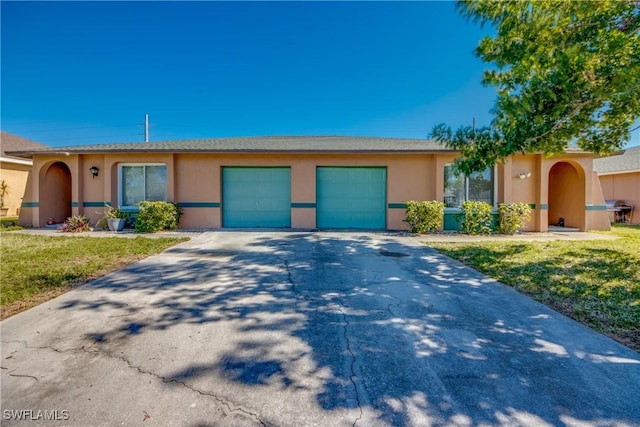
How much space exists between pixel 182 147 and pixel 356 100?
10119mm

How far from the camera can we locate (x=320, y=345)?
261 cm

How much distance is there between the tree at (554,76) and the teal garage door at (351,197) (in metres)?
4.23

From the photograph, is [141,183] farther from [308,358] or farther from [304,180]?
[308,358]

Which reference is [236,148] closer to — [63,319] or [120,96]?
[63,319]

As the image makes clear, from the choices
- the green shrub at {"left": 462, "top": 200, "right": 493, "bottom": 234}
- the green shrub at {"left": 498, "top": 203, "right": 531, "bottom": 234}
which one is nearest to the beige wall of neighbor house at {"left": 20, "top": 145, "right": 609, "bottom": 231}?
the green shrub at {"left": 498, "top": 203, "right": 531, "bottom": 234}

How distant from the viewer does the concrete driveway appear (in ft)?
5.98

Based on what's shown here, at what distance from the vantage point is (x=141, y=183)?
34.2ft

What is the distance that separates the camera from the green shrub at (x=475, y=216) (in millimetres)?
9172

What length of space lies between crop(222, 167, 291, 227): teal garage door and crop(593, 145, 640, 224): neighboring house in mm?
15431

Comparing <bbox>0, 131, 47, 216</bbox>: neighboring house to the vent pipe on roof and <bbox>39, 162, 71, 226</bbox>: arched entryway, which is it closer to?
<bbox>39, 162, 71, 226</bbox>: arched entryway

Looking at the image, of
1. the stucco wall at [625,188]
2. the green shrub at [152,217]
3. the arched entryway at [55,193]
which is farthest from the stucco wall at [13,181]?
the stucco wall at [625,188]

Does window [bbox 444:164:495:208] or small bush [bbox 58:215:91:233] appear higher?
window [bbox 444:164:495:208]

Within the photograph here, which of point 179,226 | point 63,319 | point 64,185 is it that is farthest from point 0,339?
point 64,185

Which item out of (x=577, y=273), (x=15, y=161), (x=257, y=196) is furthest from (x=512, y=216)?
(x=15, y=161)
